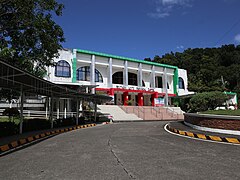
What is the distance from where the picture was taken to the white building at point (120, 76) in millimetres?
40156

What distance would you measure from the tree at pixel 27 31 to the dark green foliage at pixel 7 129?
3.63 m

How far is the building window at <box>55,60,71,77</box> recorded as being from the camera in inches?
1528

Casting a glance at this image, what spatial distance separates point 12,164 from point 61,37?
10.5m

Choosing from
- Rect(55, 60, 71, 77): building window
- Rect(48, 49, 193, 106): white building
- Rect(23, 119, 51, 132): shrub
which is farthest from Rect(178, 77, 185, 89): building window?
Rect(23, 119, 51, 132): shrub

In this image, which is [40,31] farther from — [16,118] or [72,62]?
[72,62]

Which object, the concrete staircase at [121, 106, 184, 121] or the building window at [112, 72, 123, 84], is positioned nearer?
the concrete staircase at [121, 106, 184, 121]

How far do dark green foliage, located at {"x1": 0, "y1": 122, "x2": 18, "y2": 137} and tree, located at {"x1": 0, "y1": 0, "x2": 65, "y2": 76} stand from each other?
3630 millimetres

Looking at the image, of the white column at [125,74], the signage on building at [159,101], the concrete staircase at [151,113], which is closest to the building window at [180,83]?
the signage on building at [159,101]

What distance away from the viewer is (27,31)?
42.5ft

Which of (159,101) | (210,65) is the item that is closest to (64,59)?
(159,101)

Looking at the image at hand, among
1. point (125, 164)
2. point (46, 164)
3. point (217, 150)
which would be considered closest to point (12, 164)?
point (46, 164)

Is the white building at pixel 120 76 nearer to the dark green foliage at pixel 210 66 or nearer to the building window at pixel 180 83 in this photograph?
the building window at pixel 180 83

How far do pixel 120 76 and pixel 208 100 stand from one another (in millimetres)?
30896

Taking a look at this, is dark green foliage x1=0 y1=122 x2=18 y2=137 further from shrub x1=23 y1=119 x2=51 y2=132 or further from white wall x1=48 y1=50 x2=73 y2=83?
white wall x1=48 y1=50 x2=73 y2=83
